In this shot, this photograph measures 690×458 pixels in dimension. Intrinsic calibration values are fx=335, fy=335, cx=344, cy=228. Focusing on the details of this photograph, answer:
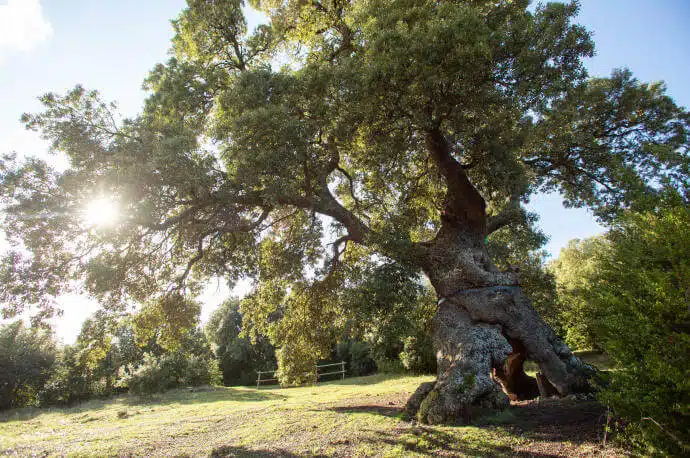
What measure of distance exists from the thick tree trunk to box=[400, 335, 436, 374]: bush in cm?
932

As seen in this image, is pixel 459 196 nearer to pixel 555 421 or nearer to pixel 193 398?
pixel 555 421

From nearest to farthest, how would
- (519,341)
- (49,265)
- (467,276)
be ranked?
(49,265)
(519,341)
(467,276)

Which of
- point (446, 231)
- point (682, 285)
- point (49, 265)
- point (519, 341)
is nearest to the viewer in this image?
point (682, 285)

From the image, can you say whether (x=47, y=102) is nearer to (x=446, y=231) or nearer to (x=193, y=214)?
(x=193, y=214)

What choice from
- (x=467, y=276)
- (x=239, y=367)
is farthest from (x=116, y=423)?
(x=239, y=367)

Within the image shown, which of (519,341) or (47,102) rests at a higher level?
(47,102)

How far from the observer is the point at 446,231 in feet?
38.3

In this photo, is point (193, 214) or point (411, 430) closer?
point (411, 430)

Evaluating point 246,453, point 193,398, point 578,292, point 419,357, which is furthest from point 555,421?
point 193,398

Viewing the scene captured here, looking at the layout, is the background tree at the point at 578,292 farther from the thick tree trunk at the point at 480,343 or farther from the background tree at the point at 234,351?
the background tree at the point at 234,351

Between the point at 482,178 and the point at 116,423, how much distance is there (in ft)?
51.4

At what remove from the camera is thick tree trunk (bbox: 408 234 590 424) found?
774 cm

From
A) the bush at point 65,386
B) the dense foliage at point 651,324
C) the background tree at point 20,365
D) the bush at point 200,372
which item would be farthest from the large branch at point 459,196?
the background tree at point 20,365

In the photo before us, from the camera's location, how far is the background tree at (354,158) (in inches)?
329
